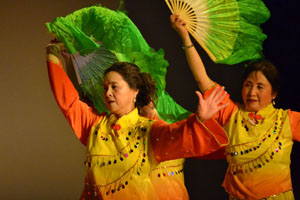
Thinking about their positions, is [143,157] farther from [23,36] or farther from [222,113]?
[23,36]

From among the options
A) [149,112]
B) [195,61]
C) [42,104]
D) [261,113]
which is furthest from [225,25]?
[42,104]

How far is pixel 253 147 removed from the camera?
2068mm

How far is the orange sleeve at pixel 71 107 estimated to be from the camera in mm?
1854

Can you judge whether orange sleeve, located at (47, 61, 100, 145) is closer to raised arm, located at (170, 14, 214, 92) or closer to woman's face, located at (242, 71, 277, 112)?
raised arm, located at (170, 14, 214, 92)

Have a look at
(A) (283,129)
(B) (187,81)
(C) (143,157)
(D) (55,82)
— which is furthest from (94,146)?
(B) (187,81)

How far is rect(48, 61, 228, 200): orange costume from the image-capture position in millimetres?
1522

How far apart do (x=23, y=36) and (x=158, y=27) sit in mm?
1223

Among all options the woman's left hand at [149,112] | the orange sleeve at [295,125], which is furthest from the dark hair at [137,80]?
the orange sleeve at [295,125]

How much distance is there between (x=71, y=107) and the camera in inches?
73.3

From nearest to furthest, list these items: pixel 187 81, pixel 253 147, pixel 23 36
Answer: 1. pixel 253 147
2. pixel 187 81
3. pixel 23 36

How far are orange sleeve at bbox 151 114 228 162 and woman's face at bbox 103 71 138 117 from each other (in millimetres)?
243

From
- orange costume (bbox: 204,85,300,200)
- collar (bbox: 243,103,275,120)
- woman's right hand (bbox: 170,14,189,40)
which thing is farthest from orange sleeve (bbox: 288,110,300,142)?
woman's right hand (bbox: 170,14,189,40)

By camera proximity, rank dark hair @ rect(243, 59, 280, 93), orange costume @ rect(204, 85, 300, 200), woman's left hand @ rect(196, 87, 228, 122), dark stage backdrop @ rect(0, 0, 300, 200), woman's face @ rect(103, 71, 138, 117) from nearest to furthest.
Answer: woman's left hand @ rect(196, 87, 228, 122) → woman's face @ rect(103, 71, 138, 117) → orange costume @ rect(204, 85, 300, 200) → dark hair @ rect(243, 59, 280, 93) → dark stage backdrop @ rect(0, 0, 300, 200)

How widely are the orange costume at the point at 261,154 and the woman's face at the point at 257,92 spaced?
5 centimetres
